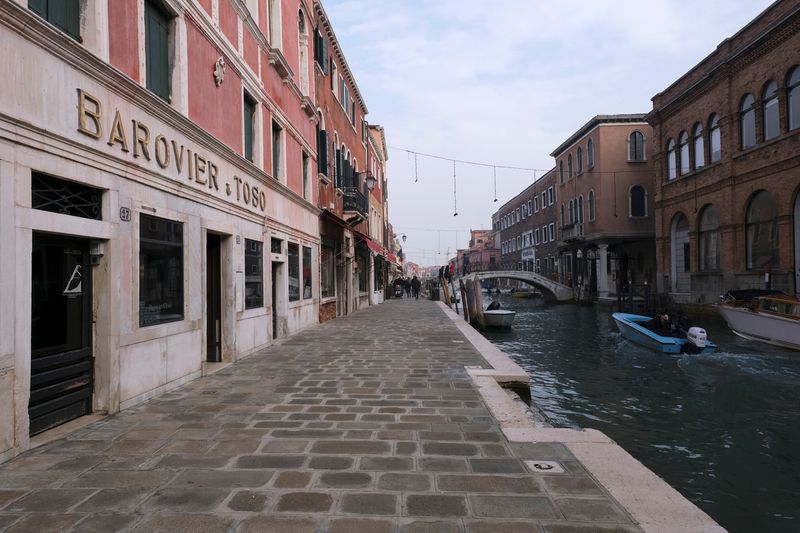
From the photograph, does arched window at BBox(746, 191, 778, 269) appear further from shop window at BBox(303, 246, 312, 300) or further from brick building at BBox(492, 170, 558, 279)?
brick building at BBox(492, 170, 558, 279)

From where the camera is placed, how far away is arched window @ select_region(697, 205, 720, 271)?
71.7 feet

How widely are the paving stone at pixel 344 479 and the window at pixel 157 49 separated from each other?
521 centimetres

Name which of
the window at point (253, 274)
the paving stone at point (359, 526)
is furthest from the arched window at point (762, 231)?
the paving stone at point (359, 526)

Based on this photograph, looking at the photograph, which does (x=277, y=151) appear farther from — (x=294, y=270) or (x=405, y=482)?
(x=405, y=482)

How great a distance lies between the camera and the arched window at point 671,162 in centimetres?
2531

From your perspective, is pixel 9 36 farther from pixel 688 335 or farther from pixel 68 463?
pixel 688 335

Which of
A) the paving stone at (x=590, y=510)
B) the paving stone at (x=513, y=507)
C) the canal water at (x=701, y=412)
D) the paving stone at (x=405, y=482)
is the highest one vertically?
the paving stone at (x=405, y=482)

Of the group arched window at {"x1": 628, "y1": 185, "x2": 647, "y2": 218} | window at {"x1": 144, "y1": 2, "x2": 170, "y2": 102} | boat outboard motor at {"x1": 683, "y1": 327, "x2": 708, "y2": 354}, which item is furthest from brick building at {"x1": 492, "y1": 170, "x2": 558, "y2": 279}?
window at {"x1": 144, "y1": 2, "x2": 170, "y2": 102}

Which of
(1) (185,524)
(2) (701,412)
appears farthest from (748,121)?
(1) (185,524)

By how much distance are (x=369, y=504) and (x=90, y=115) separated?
4443mm

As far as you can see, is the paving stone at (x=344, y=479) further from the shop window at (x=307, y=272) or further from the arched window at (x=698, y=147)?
the arched window at (x=698, y=147)

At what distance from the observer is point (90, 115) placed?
4.89 meters

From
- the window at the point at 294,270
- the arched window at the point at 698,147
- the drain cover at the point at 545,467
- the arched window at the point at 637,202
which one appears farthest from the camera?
the arched window at the point at 637,202

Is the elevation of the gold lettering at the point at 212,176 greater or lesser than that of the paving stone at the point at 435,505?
greater
